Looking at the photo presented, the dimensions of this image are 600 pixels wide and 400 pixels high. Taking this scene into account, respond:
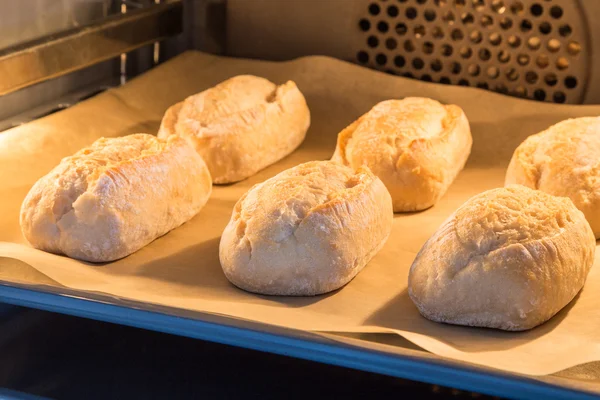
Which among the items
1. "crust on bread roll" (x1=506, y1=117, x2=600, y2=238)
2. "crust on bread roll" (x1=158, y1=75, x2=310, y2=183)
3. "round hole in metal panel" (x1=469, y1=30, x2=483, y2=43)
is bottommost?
"crust on bread roll" (x1=158, y1=75, x2=310, y2=183)

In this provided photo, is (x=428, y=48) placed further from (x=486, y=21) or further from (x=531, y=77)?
(x=531, y=77)

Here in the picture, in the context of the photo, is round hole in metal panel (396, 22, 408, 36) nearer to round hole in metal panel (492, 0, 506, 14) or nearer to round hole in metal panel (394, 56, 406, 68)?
round hole in metal panel (394, 56, 406, 68)

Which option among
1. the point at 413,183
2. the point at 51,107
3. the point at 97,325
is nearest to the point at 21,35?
the point at 51,107

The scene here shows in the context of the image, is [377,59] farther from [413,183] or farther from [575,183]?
[575,183]

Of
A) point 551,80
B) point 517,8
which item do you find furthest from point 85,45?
point 551,80

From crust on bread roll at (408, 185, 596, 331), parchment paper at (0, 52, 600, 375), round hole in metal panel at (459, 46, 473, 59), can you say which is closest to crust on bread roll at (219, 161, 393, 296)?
parchment paper at (0, 52, 600, 375)
